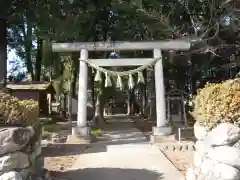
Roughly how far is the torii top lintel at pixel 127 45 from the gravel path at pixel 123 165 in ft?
12.6

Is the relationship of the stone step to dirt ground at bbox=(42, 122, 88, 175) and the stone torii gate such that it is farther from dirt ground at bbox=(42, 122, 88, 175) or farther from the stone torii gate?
dirt ground at bbox=(42, 122, 88, 175)

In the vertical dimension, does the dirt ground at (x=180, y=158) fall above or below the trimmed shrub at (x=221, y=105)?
below

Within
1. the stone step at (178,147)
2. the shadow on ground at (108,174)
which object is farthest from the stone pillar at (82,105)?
the shadow on ground at (108,174)

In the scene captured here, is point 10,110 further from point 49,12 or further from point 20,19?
point 20,19

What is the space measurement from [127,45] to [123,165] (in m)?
5.90

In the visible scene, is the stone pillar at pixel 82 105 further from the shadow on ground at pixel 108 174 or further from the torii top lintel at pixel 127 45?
the shadow on ground at pixel 108 174

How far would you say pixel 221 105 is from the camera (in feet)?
19.2

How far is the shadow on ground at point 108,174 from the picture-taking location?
7.14 metres

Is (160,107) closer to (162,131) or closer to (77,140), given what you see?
(162,131)

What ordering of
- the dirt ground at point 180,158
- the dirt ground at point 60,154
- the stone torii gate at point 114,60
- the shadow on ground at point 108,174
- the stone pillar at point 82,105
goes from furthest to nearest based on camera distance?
the stone torii gate at point 114,60 < the stone pillar at point 82,105 < the dirt ground at point 60,154 < the dirt ground at point 180,158 < the shadow on ground at point 108,174

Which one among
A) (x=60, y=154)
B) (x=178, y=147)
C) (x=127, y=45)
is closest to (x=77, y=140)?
(x=60, y=154)

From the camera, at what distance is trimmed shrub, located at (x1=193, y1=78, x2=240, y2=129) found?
19.0 feet

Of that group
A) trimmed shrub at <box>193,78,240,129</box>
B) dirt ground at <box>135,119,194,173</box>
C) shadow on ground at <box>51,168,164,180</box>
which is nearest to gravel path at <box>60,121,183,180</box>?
shadow on ground at <box>51,168,164,180</box>

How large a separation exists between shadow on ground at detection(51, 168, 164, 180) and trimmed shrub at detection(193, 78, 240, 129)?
5.96 feet
